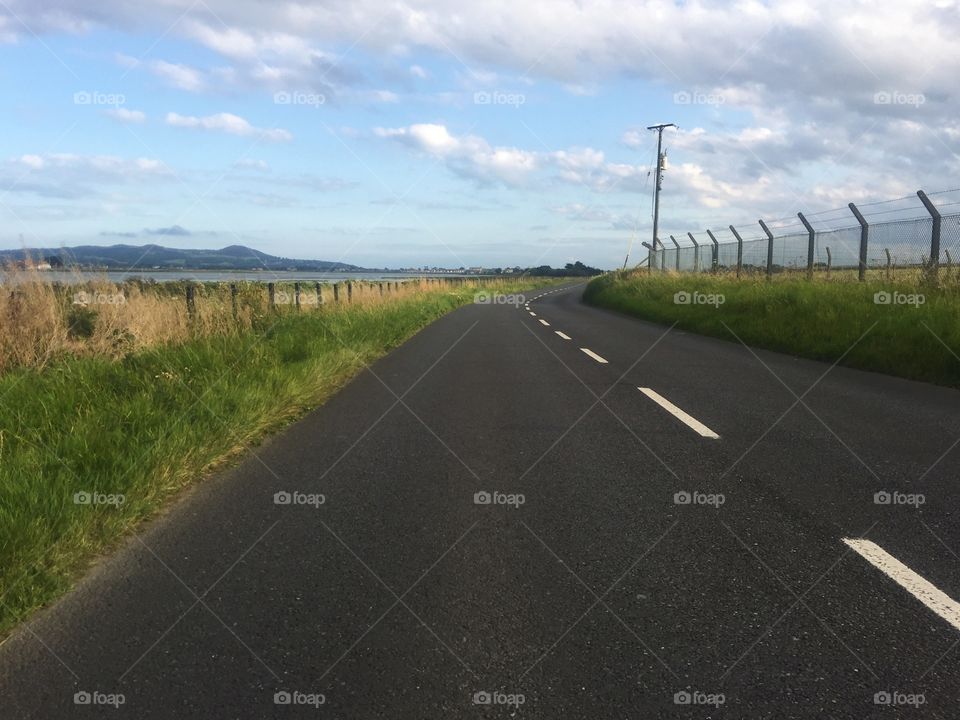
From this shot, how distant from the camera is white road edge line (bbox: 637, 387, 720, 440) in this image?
21.8 feet

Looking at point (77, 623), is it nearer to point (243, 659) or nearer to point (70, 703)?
point (70, 703)

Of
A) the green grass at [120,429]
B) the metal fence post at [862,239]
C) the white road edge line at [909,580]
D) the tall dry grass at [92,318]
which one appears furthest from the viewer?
the metal fence post at [862,239]

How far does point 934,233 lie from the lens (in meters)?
15.6

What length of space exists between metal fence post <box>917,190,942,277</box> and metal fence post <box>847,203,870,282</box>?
2.54 m

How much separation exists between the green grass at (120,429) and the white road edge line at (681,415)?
12.5ft

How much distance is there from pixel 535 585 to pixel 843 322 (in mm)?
12569

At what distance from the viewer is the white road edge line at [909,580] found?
126 inches

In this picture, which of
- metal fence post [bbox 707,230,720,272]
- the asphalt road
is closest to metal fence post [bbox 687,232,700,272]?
metal fence post [bbox 707,230,720,272]

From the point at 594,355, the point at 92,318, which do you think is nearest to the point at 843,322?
the point at 594,355

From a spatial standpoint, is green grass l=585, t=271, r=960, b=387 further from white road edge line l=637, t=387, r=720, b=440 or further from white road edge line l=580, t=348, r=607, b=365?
white road edge line l=637, t=387, r=720, b=440

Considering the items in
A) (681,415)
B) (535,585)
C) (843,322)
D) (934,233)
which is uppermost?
(934,233)

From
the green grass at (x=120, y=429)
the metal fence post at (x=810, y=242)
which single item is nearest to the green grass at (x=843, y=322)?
the metal fence post at (x=810, y=242)

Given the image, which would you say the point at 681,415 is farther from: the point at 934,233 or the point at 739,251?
the point at 739,251

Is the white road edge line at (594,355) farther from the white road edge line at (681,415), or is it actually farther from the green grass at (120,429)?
the green grass at (120,429)
